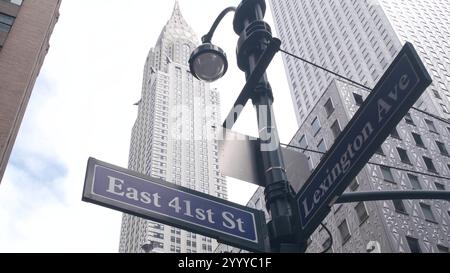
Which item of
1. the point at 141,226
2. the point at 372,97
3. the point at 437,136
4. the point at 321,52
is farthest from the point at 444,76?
the point at 372,97

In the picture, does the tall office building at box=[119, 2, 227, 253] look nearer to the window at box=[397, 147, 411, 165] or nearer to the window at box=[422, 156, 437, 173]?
the window at box=[397, 147, 411, 165]

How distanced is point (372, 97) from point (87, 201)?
2651mm

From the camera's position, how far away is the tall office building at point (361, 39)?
93.8 meters

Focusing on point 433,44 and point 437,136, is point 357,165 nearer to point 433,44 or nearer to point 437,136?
point 437,136

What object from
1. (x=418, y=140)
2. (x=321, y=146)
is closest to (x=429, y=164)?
(x=418, y=140)

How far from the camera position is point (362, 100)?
A: 4450 centimetres

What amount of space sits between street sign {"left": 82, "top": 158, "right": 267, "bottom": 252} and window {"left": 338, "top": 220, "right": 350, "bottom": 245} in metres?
32.2

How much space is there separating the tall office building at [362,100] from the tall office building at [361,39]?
23 cm

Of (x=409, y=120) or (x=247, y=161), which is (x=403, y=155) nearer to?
(x=409, y=120)

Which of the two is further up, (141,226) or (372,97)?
(141,226)

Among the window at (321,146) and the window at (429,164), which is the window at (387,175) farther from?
the window at (321,146)

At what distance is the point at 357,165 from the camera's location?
14.0ft

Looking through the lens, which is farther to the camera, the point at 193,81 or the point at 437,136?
the point at 193,81

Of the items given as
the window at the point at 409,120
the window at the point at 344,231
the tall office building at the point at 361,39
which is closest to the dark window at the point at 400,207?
the window at the point at 344,231
